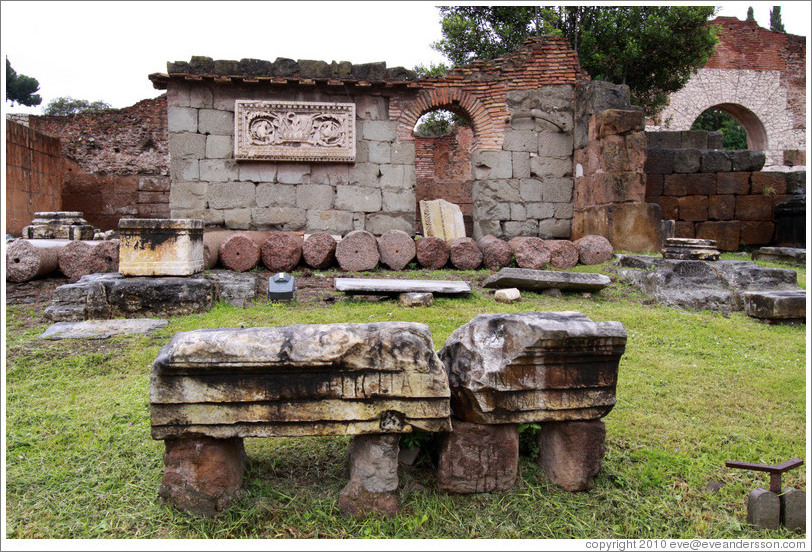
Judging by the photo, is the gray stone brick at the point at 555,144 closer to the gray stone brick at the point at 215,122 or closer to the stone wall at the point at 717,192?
the stone wall at the point at 717,192

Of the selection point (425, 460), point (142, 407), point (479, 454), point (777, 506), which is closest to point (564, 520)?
point (479, 454)

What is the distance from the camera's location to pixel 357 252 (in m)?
9.02

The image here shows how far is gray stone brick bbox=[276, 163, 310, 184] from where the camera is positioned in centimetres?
1040

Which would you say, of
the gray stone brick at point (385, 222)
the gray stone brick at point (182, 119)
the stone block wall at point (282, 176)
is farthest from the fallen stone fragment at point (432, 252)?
the gray stone brick at point (182, 119)

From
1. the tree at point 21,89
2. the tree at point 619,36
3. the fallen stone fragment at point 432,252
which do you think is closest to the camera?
the fallen stone fragment at point 432,252

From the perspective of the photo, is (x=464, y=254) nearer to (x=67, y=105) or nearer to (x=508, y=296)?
(x=508, y=296)

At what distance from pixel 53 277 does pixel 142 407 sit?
579cm

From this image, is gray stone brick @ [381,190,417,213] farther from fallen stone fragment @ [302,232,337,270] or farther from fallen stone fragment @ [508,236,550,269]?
fallen stone fragment @ [508,236,550,269]

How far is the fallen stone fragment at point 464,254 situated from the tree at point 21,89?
3147 cm

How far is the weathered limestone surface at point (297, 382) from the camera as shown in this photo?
2488 mm

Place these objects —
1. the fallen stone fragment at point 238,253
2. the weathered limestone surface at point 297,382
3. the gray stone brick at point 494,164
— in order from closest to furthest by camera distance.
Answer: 1. the weathered limestone surface at point 297,382
2. the fallen stone fragment at point 238,253
3. the gray stone brick at point 494,164

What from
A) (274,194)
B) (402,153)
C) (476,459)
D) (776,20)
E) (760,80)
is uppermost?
(776,20)

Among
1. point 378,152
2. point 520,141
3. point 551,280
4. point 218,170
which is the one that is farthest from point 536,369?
point 520,141

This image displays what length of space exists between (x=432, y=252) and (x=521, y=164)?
320 cm
